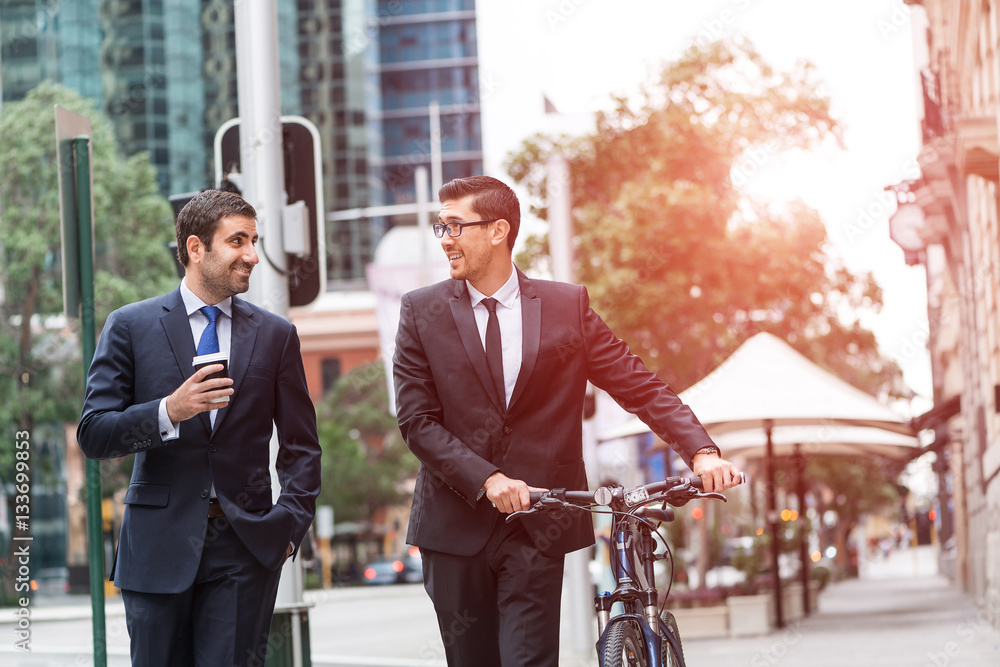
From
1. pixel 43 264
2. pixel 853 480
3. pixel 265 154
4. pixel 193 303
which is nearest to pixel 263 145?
→ pixel 265 154

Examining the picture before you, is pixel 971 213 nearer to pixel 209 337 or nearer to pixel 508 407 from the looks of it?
pixel 508 407

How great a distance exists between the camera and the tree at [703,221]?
21.6 m

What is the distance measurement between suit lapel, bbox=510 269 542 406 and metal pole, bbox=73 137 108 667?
178 centimetres

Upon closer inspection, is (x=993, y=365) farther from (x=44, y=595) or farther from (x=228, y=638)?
(x=44, y=595)

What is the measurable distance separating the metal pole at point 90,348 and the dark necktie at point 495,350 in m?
1.70

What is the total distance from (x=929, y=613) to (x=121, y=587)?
1849cm

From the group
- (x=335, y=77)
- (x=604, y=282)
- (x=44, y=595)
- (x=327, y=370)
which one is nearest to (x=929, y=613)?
(x=604, y=282)

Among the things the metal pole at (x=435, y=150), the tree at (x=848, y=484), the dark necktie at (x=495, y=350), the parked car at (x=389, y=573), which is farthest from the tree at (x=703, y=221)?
the parked car at (x=389, y=573)

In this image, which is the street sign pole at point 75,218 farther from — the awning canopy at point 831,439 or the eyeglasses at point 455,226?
the awning canopy at point 831,439

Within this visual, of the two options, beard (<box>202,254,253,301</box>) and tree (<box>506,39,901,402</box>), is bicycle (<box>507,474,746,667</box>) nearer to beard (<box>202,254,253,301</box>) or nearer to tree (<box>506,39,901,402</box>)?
beard (<box>202,254,253,301</box>)

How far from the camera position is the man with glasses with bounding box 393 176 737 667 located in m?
4.30

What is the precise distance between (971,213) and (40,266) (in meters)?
25.2

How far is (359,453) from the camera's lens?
5656 cm

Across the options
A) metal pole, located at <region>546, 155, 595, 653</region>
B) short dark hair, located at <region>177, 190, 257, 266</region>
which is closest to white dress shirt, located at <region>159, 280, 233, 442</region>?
short dark hair, located at <region>177, 190, 257, 266</region>
